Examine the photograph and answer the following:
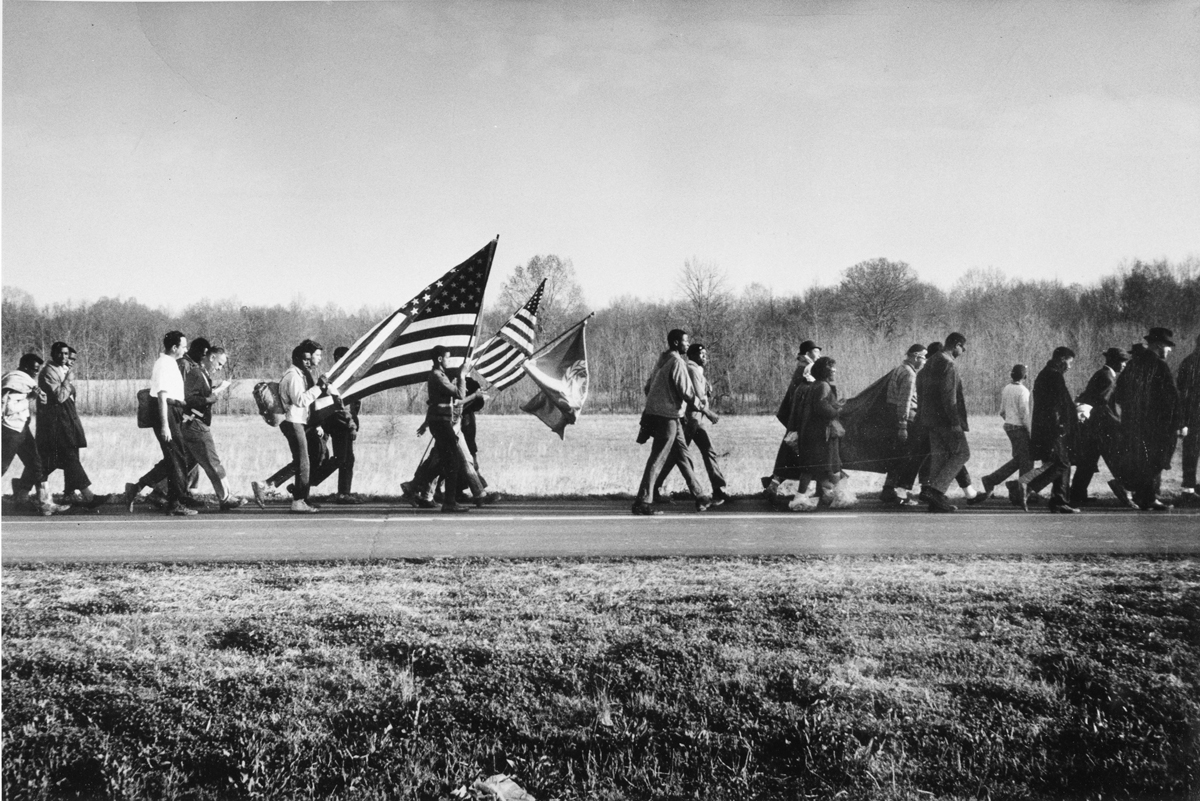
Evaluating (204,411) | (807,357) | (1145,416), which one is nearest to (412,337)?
(204,411)

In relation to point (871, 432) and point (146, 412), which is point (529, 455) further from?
point (146, 412)

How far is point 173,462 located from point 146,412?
653mm

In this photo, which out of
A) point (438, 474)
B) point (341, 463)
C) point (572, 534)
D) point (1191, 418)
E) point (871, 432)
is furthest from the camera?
point (341, 463)

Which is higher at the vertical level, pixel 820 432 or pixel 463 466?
pixel 820 432

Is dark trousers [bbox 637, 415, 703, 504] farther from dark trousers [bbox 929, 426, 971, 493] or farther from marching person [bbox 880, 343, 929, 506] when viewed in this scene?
dark trousers [bbox 929, 426, 971, 493]

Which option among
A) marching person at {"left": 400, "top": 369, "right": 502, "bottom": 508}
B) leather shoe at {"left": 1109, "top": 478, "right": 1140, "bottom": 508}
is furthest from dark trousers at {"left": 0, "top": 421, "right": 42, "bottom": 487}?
leather shoe at {"left": 1109, "top": 478, "right": 1140, "bottom": 508}

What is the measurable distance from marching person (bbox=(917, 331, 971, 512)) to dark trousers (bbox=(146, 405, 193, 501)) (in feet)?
29.2

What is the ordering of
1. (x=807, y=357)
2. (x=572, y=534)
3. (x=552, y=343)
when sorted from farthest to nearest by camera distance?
(x=552, y=343) → (x=807, y=357) → (x=572, y=534)

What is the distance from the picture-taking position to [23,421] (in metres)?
9.32

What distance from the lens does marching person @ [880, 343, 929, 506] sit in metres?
10.7

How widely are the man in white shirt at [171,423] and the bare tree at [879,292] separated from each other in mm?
7531

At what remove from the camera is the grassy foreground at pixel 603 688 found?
A: 5.13 metres

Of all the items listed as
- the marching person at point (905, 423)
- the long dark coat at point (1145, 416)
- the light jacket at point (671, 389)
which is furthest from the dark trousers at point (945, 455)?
the light jacket at point (671, 389)

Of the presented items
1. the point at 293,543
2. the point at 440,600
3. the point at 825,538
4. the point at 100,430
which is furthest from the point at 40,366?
the point at 825,538
